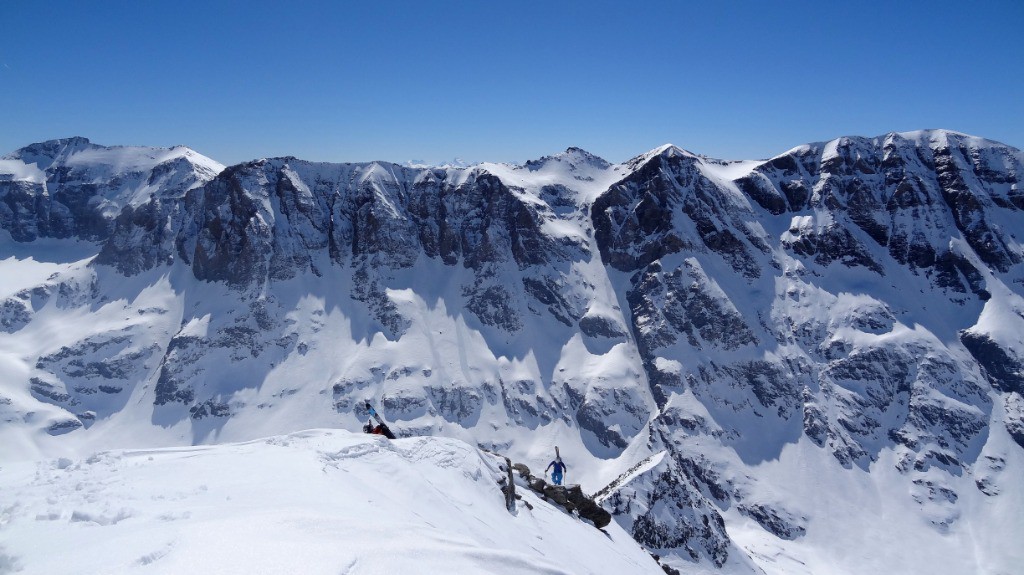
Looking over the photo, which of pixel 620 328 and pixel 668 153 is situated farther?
pixel 668 153

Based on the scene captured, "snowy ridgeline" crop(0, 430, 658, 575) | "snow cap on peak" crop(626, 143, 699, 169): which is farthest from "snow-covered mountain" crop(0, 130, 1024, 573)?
"snowy ridgeline" crop(0, 430, 658, 575)

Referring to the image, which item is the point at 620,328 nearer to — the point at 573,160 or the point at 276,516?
the point at 573,160

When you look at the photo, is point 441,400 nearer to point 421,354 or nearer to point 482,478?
point 421,354

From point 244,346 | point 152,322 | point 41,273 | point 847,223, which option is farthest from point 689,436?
point 41,273

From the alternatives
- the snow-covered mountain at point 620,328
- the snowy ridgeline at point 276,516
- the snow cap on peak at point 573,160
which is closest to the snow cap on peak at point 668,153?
the snow-covered mountain at point 620,328

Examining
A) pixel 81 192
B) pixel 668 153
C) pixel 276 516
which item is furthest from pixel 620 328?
pixel 81 192

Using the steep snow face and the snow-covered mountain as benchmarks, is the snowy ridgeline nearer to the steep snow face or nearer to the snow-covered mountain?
the snow-covered mountain
